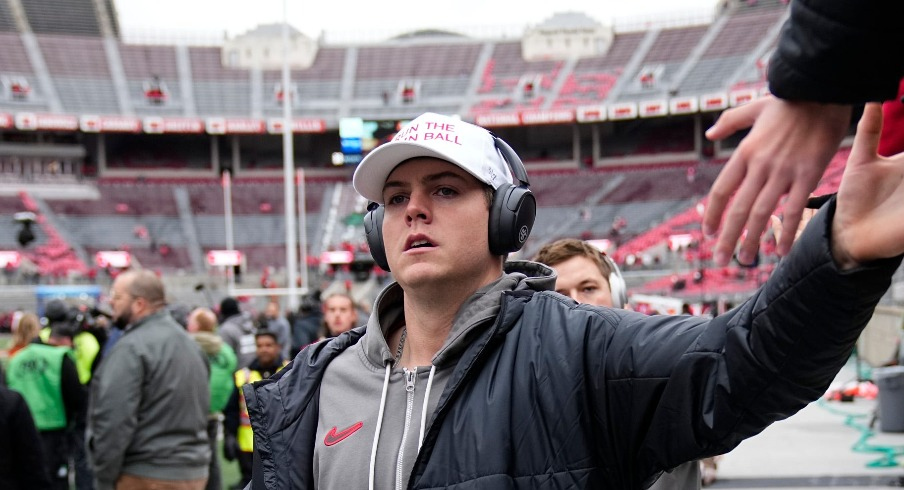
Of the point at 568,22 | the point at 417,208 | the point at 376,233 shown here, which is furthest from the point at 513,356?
the point at 568,22


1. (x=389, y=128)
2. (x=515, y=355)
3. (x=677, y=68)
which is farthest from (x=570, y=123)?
(x=515, y=355)

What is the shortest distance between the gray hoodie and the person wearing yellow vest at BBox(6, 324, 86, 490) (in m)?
4.66

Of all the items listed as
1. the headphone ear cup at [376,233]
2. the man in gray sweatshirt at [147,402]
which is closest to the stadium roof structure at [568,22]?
the man in gray sweatshirt at [147,402]

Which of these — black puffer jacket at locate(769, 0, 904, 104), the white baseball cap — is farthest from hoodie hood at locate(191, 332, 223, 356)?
black puffer jacket at locate(769, 0, 904, 104)

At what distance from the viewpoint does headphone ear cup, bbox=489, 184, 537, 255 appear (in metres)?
1.67

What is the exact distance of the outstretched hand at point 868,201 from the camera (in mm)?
985

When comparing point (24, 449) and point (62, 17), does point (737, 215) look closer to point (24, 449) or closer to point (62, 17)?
point (24, 449)

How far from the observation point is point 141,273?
4.66m

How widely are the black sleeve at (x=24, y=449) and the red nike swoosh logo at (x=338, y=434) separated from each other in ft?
8.47

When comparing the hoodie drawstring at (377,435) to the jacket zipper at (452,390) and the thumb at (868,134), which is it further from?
the thumb at (868,134)

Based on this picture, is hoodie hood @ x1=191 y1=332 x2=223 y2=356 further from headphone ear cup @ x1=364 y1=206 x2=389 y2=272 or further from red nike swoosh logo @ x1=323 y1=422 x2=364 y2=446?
red nike swoosh logo @ x1=323 y1=422 x2=364 y2=446

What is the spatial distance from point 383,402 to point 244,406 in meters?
4.35

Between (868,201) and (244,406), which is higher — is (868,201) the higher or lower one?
the higher one

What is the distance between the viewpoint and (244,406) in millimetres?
5695
